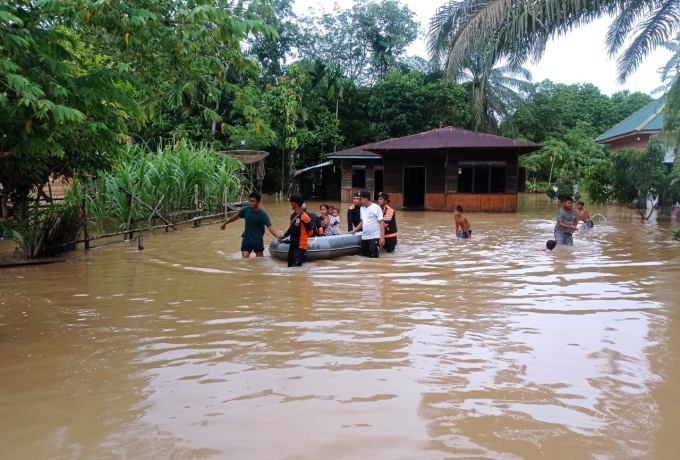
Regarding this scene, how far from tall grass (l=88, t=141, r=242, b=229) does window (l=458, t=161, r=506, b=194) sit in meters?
11.0

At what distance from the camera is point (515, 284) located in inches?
328

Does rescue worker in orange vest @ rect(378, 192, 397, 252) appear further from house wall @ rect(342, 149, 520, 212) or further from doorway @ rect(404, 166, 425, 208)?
doorway @ rect(404, 166, 425, 208)

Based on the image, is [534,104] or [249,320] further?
[534,104]

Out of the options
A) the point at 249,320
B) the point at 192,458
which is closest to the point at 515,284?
the point at 249,320

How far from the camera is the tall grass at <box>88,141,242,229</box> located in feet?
44.8

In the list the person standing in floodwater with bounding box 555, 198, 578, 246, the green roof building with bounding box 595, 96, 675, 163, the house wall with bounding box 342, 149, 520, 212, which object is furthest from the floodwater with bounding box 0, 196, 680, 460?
the green roof building with bounding box 595, 96, 675, 163

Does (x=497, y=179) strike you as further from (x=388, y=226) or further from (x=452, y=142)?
(x=388, y=226)

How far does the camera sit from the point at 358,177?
1198 inches

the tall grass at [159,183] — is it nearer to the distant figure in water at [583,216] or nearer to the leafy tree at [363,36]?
the distant figure in water at [583,216]

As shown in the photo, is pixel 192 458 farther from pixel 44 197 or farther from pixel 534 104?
pixel 534 104

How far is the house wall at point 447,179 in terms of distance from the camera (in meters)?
24.2

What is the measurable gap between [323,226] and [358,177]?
1905cm

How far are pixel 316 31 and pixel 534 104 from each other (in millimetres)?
15605

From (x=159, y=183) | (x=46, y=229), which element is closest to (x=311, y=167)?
(x=159, y=183)
